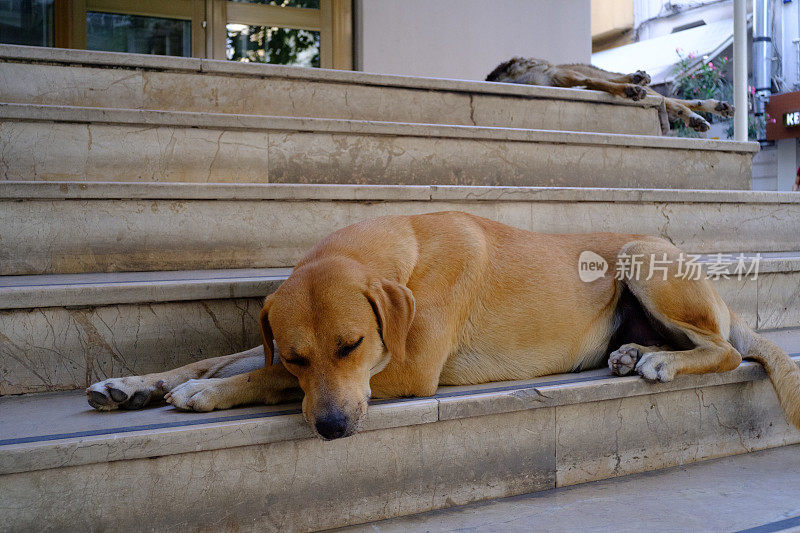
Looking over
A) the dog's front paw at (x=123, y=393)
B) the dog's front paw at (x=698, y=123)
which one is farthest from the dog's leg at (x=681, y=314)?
the dog's front paw at (x=698, y=123)

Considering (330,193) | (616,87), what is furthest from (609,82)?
(330,193)

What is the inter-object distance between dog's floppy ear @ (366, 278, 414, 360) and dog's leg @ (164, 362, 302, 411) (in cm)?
33

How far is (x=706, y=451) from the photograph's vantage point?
7.95 feet

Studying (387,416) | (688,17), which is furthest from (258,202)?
(688,17)

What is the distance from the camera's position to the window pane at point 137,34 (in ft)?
22.5

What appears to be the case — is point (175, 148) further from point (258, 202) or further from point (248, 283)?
point (248, 283)

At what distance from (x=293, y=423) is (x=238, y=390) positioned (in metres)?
0.25

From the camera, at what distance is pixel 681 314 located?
2.44 m

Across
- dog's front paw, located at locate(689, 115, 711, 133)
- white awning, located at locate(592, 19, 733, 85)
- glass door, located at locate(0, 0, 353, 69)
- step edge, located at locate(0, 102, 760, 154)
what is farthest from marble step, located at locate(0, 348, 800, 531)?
white awning, located at locate(592, 19, 733, 85)

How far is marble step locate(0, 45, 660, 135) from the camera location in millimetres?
3221

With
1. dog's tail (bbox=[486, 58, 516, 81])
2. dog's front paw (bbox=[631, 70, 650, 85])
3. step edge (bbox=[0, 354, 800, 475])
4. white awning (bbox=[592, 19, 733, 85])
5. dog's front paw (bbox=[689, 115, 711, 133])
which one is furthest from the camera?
white awning (bbox=[592, 19, 733, 85])

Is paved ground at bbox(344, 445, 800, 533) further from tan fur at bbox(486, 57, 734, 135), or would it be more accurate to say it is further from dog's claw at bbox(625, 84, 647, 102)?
tan fur at bbox(486, 57, 734, 135)

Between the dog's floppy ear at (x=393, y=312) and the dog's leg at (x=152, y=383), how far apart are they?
545 mm

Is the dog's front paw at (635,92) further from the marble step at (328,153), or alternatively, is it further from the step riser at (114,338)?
the step riser at (114,338)
